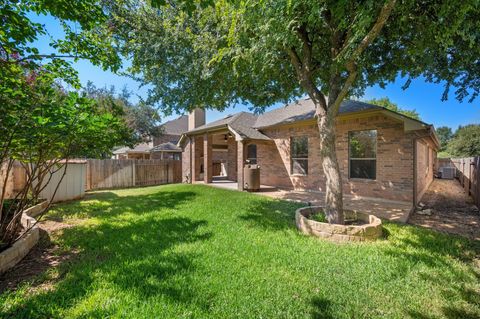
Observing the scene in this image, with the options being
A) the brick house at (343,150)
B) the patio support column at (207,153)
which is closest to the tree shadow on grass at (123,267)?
the brick house at (343,150)

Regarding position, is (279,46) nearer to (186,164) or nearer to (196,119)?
(186,164)

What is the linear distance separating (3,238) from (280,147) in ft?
35.6

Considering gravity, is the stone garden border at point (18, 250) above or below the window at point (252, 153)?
below

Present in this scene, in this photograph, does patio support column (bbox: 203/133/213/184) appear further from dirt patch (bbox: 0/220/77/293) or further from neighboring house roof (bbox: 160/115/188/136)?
neighboring house roof (bbox: 160/115/188/136)

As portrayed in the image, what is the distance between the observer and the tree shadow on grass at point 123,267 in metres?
2.65

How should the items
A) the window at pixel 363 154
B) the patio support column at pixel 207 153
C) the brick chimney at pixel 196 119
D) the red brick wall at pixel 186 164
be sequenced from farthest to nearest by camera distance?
the brick chimney at pixel 196 119 < the red brick wall at pixel 186 164 < the patio support column at pixel 207 153 < the window at pixel 363 154

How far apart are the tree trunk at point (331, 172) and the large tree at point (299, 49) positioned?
2 cm

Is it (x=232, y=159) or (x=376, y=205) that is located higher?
(x=232, y=159)

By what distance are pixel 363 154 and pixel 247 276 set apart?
319 inches

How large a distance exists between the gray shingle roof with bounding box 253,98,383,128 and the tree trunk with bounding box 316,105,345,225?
166 inches

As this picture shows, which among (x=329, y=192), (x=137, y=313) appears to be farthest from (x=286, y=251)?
(x=137, y=313)

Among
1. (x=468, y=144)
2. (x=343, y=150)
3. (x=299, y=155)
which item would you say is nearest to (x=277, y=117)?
(x=299, y=155)

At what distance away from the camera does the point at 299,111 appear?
12633 mm

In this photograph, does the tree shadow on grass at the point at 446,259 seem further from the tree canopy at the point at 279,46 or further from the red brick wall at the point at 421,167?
the red brick wall at the point at 421,167
